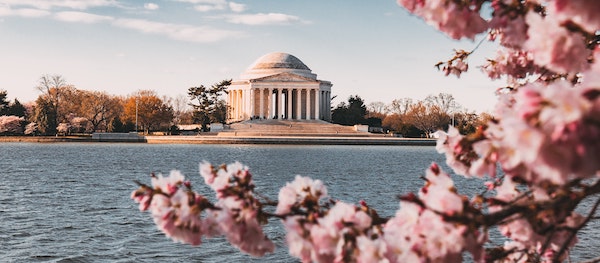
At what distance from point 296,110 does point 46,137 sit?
1551 inches

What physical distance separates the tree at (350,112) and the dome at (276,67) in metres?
7.11

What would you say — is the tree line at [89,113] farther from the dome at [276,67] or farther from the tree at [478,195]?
the tree at [478,195]

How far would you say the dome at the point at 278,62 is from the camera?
383ft

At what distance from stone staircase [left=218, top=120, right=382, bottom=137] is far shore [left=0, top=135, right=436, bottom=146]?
4.20 metres

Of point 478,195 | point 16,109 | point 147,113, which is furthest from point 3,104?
point 478,195

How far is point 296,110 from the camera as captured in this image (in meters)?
114

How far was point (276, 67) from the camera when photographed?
116 m

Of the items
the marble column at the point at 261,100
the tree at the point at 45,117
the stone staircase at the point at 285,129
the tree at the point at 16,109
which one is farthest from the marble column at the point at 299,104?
the tree at the point at 16,109

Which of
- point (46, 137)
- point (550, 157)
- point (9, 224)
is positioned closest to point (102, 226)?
point (9, 224)

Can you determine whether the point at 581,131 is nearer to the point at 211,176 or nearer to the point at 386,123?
the point at 211,176

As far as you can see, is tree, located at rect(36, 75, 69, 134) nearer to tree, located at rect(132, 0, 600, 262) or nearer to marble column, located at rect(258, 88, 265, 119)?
marble column, located at rect(258, 88, 265, 119)

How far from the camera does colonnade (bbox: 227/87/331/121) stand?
373 ft

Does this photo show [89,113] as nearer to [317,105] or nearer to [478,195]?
[317,105]

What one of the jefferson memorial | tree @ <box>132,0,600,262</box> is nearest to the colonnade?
the jefferson memorial
